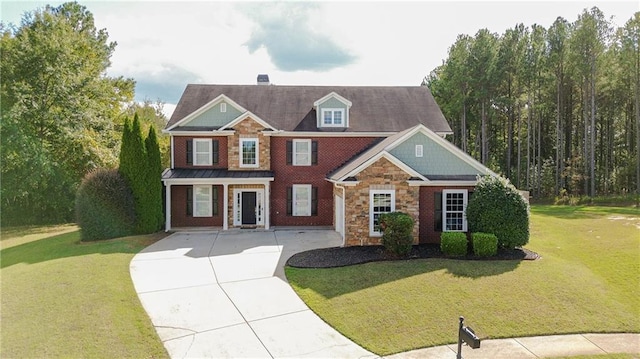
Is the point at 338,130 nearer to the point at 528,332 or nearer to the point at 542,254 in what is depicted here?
the point at 542,254

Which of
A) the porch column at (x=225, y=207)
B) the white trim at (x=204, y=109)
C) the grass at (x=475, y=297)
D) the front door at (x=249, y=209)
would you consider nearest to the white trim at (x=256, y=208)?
the front door at (x=249, y=209)

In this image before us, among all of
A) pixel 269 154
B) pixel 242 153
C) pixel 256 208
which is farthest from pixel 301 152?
pixel 256 208

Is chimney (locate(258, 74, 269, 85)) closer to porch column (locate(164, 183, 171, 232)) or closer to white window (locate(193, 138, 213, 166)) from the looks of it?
white window (locate(193, 138, 213, 166))

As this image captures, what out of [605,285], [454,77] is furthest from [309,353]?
[454,77]

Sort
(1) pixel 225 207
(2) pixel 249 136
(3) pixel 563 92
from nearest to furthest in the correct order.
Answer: (1) pixel 225 207, (2) pixel 249 136, (3) pixel 563 92

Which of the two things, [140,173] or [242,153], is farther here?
[242,153]

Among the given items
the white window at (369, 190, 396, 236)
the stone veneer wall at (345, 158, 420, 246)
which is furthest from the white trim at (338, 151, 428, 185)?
the white window at (369, 190, 396, 236)

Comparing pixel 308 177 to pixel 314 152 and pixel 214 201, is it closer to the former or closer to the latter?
pixel 314 152
